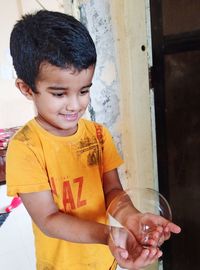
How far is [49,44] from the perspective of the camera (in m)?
0.50

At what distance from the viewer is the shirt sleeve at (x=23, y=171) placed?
1.82 feet

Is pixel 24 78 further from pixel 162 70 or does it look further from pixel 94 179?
pixel 162 70

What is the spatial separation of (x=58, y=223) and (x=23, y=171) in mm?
120

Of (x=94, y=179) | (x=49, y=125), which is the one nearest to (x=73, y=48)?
(x=49, y=125)

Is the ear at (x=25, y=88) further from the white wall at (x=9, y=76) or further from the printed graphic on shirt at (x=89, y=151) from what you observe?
the white wall at (x=9, y=76)

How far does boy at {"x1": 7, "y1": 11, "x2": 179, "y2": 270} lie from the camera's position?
0.51m

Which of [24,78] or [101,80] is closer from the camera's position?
[24,78]

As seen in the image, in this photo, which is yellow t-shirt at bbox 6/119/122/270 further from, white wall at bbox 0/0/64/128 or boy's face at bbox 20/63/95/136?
white wall at bbox 0/0/64/128

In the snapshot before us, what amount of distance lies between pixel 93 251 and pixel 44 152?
273 mm

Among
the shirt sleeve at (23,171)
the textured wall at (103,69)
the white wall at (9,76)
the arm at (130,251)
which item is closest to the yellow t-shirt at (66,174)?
the shirt sleeve at (23,171)

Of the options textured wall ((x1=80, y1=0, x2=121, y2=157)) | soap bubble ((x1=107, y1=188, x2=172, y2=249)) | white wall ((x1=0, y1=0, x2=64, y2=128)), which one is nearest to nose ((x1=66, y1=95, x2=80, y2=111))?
soap bubble ((x1=107, y1=188, x2=172, y2=249))

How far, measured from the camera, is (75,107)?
542mm

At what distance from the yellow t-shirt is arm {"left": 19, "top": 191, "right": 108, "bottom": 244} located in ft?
0.08

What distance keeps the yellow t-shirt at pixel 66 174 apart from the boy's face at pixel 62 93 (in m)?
0.06
